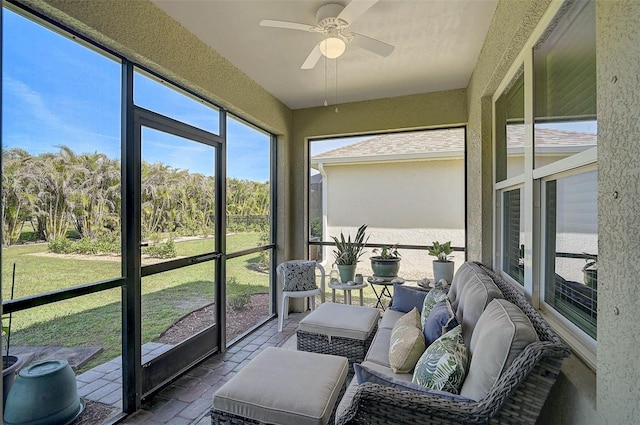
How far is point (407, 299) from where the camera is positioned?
9.51 ft

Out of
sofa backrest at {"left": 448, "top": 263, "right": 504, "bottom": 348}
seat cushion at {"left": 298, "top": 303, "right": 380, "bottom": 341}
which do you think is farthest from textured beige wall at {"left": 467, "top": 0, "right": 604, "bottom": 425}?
seat cushion at {"left": 298, "top": 303, "right": 380, "bottom": 341}

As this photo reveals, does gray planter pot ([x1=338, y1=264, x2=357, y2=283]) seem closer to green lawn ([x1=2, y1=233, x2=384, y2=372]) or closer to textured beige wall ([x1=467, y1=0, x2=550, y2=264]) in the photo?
textured beige wall ([x1=467, y1=0, x2=550, y2=264])

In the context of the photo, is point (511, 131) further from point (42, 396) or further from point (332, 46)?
point (42, 396)

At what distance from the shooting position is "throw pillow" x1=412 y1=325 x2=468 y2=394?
4.51 ft

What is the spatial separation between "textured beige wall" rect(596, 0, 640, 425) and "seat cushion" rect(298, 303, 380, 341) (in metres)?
1.74

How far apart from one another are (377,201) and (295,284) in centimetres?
177

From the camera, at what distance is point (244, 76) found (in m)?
3.27

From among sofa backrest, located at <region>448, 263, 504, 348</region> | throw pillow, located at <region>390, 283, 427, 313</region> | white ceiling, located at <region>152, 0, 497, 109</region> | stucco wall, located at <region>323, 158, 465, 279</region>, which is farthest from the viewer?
stucco wall, located at <region>323, 158, 465, 279</region>

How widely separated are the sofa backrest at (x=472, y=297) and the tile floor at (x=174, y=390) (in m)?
1.82

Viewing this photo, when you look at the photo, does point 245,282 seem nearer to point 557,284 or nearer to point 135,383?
point 135,383

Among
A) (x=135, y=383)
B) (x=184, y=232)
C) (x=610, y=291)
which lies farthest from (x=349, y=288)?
(x=610, y=291)

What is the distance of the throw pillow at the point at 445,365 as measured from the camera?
1374 millimetres

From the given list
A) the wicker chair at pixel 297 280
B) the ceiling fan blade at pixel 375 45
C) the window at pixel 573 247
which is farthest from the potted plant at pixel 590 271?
the wicker chair at pixel 297 280

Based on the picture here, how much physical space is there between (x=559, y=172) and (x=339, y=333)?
6.22 ft
